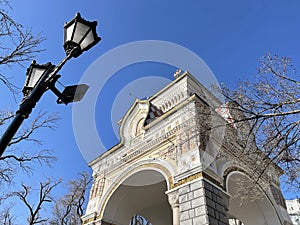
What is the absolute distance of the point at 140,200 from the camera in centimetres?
1535

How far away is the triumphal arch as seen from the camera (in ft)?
32.9

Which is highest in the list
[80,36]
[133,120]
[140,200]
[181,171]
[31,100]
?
[133,120]

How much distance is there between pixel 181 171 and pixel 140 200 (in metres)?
5.50

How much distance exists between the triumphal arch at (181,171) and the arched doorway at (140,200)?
0.04m

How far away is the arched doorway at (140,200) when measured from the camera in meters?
13.7

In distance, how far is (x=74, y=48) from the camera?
404 cm

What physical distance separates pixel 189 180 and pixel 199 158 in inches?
37.4

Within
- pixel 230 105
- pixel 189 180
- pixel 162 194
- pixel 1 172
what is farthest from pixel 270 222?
pixel 1 172

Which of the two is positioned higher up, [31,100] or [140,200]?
[140,200]

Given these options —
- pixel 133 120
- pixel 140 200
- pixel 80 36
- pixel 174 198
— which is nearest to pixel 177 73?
pixel 133 120

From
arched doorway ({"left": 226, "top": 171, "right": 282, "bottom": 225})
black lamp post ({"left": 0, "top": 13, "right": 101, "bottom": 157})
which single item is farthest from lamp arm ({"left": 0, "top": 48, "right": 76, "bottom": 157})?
arched doorway ({"left": 226, "top": 171, "right": 282, "bottom": 225})

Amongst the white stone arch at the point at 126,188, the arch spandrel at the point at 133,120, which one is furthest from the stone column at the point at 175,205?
the arch spandrel at the point at 133,120

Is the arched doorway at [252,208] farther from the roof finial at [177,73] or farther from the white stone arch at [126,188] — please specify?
the roof finial at [177,73]

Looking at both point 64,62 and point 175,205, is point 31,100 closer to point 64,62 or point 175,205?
point 64,62
